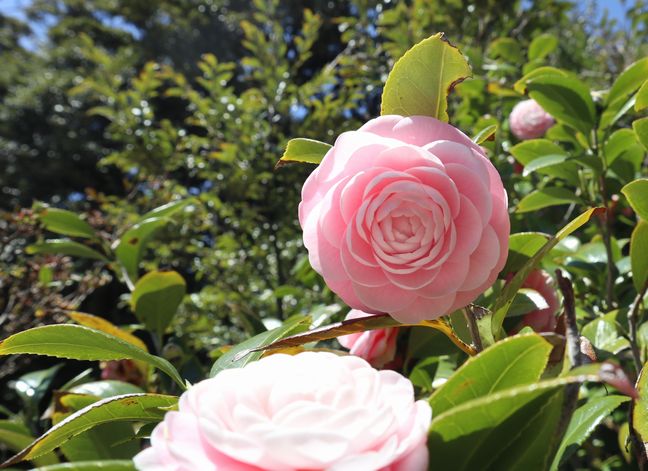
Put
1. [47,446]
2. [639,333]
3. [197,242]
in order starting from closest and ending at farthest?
[47,446] → [639,333] → [197,242]

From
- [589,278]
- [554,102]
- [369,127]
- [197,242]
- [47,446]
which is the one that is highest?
[369,127]

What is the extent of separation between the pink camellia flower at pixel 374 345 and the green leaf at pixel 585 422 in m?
0.29

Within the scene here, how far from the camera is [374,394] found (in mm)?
377

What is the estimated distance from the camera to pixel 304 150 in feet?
2.09

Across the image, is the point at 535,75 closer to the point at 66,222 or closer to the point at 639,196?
the point at 639,196

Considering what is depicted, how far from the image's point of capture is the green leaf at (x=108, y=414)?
0.50m

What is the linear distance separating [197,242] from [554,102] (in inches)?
74.7

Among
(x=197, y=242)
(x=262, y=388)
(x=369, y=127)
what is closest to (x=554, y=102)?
(x=369, y=127)

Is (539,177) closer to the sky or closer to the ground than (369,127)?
closer to the ground

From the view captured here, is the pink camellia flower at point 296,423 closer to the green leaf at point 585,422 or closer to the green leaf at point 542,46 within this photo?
the green leaf at point 585,422

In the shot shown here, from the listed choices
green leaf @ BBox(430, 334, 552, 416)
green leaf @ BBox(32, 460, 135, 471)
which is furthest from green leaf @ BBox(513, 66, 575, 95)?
green leaf @ BBox(32, 460, 135, 471)

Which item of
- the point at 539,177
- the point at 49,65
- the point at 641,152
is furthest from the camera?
the point at 49,65

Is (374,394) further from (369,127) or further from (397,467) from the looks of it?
(369,127)

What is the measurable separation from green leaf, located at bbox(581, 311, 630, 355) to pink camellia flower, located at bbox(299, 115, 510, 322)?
0.40m
